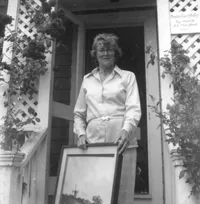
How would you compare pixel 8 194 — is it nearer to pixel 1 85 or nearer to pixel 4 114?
pixel 4 114

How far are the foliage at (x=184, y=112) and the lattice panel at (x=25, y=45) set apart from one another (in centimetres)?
115

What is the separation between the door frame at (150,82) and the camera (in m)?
3.55

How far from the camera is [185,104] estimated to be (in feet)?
7.79

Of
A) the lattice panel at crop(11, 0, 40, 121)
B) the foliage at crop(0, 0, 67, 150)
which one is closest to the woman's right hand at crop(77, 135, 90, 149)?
the foliage at crop(0, 0, 67, 150)

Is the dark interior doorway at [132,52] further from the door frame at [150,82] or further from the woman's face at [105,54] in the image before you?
the woman's face at [105,54]

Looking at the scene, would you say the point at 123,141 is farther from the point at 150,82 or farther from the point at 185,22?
the point at 150,82

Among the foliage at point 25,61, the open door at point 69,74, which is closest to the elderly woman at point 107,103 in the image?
the foliage at point 25,61

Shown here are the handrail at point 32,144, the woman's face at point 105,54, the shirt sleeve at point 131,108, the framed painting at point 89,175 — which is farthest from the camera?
the handrail at point 32,144

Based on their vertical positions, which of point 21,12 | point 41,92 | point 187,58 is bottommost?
point 41,92

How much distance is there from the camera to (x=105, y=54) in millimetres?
2318

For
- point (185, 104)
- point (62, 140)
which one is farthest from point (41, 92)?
point (185, 104)

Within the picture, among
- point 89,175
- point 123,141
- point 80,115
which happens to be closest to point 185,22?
point 80,115

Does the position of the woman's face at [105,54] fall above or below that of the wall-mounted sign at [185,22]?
below

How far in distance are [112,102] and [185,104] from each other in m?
0.54
